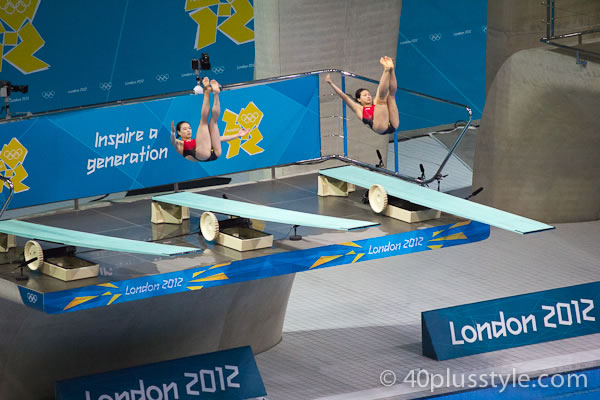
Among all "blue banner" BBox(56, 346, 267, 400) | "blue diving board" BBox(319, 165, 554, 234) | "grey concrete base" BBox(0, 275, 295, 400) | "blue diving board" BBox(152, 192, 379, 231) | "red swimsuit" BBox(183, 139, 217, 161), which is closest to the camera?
"blue diving board" BBox(152, 192, 379, 231)

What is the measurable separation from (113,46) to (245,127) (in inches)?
201

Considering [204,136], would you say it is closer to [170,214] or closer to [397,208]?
[170,214]

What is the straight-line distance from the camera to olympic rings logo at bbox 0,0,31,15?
51.0ft

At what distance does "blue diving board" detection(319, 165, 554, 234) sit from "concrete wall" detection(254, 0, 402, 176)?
307 centimetres

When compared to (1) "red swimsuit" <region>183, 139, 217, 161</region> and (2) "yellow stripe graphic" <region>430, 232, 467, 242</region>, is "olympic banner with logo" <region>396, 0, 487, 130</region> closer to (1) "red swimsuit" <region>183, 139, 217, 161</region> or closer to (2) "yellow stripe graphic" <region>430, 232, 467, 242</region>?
(2) "yellow stripe graphic" <region>430, 232, 467, 242</region>

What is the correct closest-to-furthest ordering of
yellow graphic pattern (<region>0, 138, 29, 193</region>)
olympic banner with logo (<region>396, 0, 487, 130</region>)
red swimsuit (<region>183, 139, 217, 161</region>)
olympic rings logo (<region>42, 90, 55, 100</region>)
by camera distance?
yellow graphic pattern (<region>0, 138, 29, 193</region>) < red swimsuit (<region>183, 139, 217, 161</region>) < olympic rings logo (<region>42, 90, 55, 100</region>) < olympic banner with logo (<region>396, 0, 487, 130</region>)

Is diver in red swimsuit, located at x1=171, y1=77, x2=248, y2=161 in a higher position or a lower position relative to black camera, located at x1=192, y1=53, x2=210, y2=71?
lower

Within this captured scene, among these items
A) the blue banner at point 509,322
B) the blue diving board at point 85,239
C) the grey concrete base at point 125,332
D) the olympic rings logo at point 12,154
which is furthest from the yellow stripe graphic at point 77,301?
the blue banner at point 509,322

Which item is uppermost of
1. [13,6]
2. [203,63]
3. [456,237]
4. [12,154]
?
[203,63]

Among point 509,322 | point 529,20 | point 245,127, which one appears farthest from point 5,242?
point 529,20

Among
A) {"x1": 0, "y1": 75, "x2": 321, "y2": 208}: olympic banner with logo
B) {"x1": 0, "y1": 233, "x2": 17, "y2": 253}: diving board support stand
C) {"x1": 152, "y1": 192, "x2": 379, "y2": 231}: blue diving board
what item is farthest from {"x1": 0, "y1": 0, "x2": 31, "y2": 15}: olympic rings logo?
{"x1": 0, "y1": 233, "x2": 17, "y2": 253}: diving board support stand

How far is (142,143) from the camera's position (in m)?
11.4

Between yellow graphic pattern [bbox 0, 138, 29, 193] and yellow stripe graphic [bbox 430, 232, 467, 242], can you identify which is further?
yellow stripe graphic [bbox 430, 232, 467, 242]

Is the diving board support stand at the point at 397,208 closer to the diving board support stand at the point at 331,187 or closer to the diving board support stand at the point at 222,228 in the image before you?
the diving board support stand at the point at 331,187
